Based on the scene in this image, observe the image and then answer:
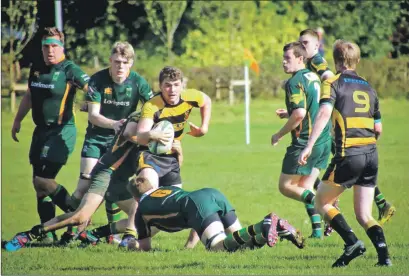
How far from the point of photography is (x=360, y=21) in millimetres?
49500

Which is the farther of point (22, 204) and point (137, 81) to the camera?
point (22, 204)

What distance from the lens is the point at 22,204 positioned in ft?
51.3

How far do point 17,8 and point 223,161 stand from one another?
750 inches

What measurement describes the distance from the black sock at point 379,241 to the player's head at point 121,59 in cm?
362

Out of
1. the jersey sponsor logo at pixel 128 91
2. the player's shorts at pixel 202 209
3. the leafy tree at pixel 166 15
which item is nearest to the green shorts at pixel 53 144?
the jersey sponsor logo at pixel 128 91

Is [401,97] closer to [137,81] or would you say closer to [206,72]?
[206,72]

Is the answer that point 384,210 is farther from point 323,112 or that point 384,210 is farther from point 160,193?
point 160,193

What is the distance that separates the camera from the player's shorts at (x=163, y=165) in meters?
10.0

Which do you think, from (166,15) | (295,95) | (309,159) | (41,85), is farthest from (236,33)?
(295,95)

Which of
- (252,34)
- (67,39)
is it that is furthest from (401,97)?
A: (67,39)

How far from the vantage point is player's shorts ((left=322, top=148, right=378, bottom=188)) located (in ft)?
28.5

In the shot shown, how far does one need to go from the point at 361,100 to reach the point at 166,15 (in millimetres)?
39460

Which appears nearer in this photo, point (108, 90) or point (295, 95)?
point (295, 95)

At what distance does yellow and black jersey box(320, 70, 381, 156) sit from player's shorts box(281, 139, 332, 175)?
2120 mm
